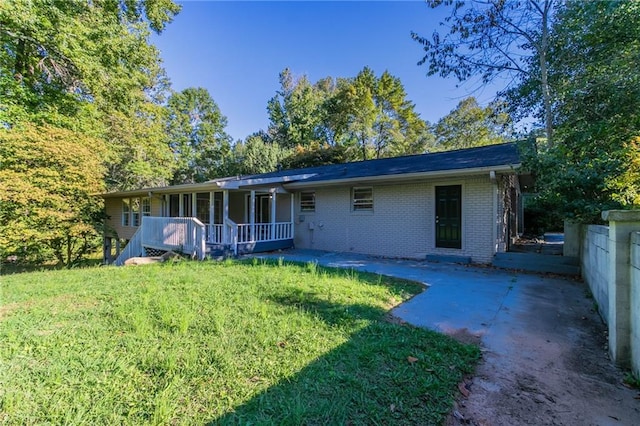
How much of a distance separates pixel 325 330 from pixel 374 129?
2680cm

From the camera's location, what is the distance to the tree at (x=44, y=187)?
10.2m

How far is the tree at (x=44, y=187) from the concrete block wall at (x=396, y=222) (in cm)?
881

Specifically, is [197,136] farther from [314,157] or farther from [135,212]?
[135,212]

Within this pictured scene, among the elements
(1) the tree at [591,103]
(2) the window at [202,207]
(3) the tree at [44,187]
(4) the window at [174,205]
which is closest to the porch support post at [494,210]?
(1) the tree at [591,103]

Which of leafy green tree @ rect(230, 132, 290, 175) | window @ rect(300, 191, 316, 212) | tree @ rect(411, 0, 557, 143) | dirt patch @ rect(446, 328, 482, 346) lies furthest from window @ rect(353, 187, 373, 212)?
leafy green tree @ rect(230, 132, 290, 175)

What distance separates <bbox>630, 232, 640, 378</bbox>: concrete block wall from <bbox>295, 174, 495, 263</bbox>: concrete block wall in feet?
19.1

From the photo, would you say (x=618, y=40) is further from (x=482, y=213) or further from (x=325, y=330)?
(x=325, y=330)

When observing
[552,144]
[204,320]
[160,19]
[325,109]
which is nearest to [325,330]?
[204,320]

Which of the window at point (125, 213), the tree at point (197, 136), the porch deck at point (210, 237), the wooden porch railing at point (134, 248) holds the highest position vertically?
the tree at point (197, 136)

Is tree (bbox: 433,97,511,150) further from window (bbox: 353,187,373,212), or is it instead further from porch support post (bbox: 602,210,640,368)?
porch support post (bbox: 602,210,640,368)

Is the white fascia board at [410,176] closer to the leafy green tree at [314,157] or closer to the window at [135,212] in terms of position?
the window at [135,212]

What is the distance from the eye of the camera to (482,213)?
8.37 meters

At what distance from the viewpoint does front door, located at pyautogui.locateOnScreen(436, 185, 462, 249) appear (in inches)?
349

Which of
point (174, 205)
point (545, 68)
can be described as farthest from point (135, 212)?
point (545, 68)
